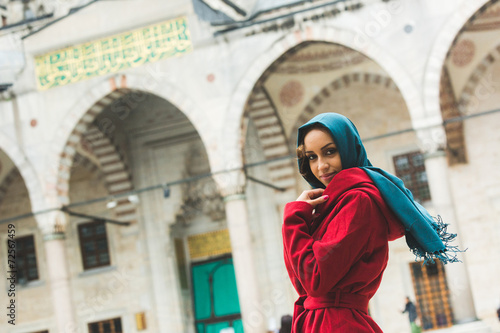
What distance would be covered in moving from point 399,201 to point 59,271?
984 centimetres

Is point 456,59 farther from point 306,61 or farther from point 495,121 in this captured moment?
point 306,61

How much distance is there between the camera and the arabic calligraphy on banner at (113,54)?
10.8m

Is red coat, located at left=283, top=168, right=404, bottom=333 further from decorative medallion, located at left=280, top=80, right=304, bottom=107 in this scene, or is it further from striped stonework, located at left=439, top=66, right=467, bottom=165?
decorative medallion, located at left=280, top=80, right=304, bottom=107

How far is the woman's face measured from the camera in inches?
74.8

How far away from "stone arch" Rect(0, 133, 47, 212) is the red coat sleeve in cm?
997

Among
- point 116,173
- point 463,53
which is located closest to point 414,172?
point 463,53

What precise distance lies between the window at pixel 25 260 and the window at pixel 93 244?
1.05 metres

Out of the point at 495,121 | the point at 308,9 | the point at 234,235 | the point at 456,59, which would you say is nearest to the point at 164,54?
the point at 308,9

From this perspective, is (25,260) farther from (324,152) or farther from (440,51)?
(324,152)

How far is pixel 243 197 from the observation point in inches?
416

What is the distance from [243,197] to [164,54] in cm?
254

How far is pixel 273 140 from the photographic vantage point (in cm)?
1303

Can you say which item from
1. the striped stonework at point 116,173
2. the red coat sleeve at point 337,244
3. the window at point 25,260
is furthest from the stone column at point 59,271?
the red coat sleeve at point 337,244

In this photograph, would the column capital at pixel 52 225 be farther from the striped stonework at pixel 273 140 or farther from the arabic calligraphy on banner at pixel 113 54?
the striped stonework at pixel 273 140
